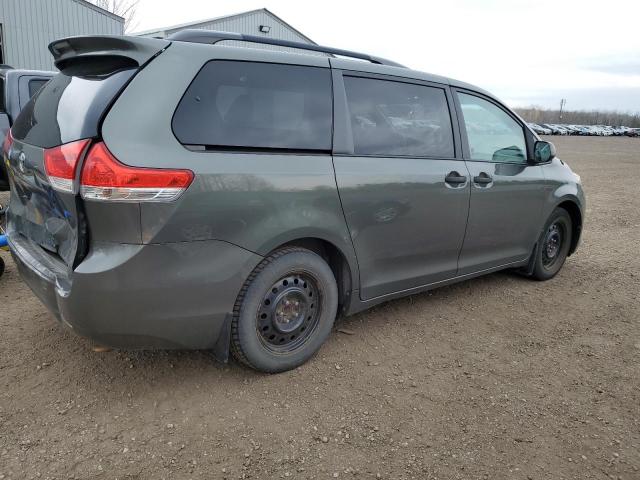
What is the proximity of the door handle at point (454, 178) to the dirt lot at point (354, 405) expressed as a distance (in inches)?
41.0

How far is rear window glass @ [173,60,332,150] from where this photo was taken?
2.40 m

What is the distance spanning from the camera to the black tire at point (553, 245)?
460 cm

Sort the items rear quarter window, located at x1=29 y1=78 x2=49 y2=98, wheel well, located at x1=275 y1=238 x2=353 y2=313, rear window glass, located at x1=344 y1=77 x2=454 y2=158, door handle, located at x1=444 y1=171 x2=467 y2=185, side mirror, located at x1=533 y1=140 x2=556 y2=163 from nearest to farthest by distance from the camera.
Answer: wheel well, located at x1=275 y1=238 x2=353 y2=313 → rear window glass, located at x1=344 y1=77 x2=454 y2=158 → door handle, located at x1=444 y1=171 x2=467 y2=185 → side mirror, located at x1=533 y1=140 x2=556 y2=163 → rear quarter window, located at x1=29 y1=78 x2=49 y2=98

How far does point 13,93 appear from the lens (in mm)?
6121

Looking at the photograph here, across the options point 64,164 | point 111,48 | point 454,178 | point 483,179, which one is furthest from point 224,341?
point 483,179

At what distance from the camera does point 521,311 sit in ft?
13.2

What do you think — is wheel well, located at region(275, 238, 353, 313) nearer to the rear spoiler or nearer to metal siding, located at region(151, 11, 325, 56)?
the rear spoiler

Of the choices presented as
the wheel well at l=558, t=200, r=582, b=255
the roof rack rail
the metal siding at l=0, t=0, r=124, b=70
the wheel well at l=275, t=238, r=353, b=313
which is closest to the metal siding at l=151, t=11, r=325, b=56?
the metal siding at l=0, t=0, r=124, b=70

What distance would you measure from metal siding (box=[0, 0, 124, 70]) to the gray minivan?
1472 cm

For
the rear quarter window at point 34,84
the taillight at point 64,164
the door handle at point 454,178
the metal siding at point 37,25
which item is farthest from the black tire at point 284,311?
the metal siding at point 37,25

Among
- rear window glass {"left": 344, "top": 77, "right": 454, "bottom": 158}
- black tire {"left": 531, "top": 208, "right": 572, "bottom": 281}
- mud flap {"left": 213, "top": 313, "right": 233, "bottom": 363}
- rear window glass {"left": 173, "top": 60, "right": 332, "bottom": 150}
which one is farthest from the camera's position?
black tire {"left": 531, "top": 208, "right": 572, "bottom": 281}

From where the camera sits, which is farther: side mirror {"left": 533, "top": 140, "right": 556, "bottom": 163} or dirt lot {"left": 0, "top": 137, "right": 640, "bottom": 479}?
side mirror {"left": 533, "top": 140, "right": 556, "bottom": 163}

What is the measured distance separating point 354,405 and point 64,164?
1.83 meters

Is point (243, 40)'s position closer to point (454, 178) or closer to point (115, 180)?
point (115, 180)
